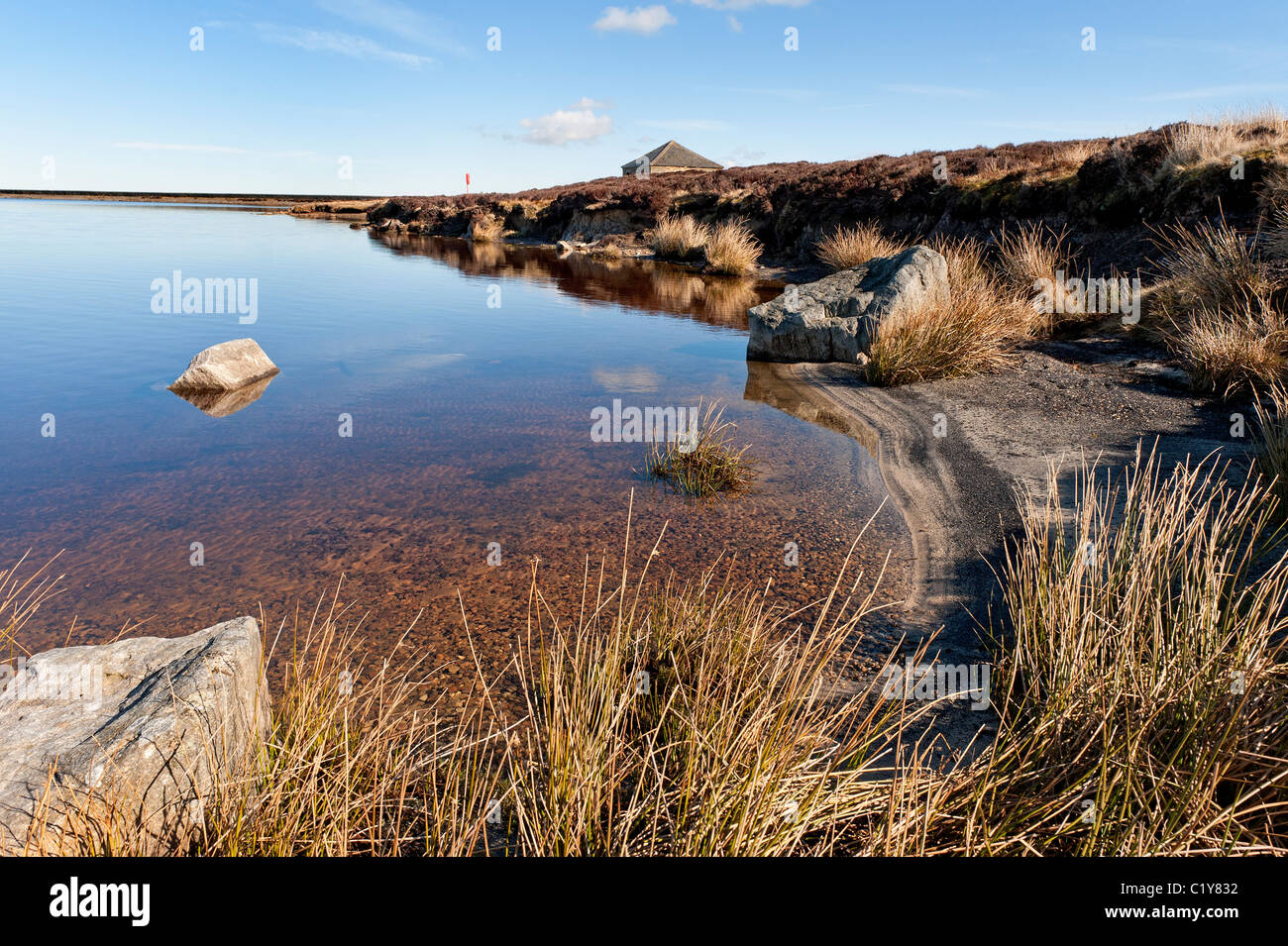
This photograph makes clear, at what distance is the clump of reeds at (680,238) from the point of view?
2323cm

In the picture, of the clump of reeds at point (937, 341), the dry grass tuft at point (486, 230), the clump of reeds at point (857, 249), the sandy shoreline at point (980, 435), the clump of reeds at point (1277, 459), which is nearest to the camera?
the sandy shoreline at point (980, 435)

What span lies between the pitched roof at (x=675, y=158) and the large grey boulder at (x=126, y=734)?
2155 inches

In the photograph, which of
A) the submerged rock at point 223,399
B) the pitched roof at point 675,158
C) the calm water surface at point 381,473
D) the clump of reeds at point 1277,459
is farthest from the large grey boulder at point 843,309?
the pitched roof at point 675,158

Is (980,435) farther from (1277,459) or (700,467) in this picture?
(700,467)

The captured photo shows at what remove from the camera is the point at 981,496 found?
553 cm

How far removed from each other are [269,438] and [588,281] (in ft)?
45.1

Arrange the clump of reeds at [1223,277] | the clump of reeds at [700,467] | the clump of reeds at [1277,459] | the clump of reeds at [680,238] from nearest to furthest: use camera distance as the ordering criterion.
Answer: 1. the clump of reeds at [1277,459]
2. the clump of reeds at [700,467]
3. the clump of reeds at [1223,277]
4. the clump of reeds at [680,238]

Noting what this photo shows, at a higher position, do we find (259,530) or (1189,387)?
(1189,387)

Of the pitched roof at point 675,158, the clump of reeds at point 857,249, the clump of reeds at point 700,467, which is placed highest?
the pitched roof at point 675,158

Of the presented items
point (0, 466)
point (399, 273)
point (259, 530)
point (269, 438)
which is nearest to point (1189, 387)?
point (259, 530)

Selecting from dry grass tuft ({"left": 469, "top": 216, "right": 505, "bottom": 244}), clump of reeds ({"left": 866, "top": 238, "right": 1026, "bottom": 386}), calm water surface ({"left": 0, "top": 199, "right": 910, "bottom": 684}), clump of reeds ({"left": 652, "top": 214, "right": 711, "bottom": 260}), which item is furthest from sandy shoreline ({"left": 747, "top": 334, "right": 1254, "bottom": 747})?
dry grass tuft ({"left": 469, "top": 216, "right": 505, "bottom": 244})

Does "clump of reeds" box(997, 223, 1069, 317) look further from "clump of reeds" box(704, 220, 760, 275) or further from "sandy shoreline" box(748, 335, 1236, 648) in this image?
"clump of reeds" box(704, 220, 760, 275)

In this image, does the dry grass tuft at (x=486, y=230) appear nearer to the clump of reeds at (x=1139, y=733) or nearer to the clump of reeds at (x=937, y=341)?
the clump of reeds at (x=937, y=341)
